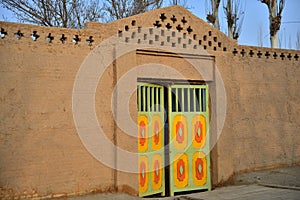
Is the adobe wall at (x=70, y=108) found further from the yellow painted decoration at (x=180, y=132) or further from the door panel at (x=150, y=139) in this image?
the yellow painted decoration at (x=180, y=132)

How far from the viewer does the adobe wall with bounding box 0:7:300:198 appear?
594 centimetres

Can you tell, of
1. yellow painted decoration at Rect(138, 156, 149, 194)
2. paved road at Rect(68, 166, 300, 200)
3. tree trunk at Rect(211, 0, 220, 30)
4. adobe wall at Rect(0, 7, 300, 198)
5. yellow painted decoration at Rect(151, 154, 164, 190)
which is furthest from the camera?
tree trunk at Rect(211, 0, 220, 30)

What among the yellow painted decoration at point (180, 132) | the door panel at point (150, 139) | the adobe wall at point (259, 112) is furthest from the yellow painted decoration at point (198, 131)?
the door panel at point (150, 139)

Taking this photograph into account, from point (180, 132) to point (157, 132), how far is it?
53 centimetres

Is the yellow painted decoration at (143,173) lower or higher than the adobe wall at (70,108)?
lower

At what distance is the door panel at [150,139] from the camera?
7273 mm

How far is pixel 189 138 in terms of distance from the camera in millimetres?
7934

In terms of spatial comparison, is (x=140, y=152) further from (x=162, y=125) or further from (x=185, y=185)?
(x=185, y=185)

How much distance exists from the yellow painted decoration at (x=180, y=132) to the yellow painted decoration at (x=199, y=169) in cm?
39

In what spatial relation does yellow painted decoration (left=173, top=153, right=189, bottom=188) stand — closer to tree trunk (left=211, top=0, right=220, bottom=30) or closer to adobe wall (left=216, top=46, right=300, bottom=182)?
adobe wall (left=216, top=46, right=300, bottom=182)

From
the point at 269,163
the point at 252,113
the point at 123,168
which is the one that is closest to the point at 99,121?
the point at 123,168

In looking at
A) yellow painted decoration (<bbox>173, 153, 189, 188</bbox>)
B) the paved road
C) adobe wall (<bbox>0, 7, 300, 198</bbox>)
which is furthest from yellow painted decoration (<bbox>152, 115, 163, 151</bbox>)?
the paved road

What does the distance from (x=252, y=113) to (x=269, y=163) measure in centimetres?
122

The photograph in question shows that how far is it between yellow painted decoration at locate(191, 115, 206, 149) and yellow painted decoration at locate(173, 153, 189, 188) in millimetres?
377
